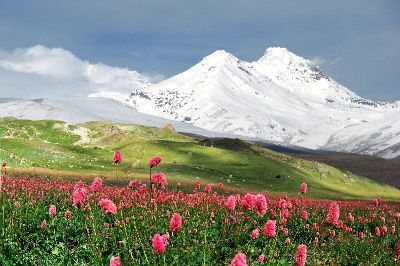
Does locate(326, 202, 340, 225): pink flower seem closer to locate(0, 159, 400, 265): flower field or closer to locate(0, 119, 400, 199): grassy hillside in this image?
locate(0, 159, 400, 265): flower field

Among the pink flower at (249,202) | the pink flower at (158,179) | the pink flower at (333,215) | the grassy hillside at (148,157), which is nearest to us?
the pink flower at (249,202)

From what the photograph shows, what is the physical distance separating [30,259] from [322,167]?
4264 inches

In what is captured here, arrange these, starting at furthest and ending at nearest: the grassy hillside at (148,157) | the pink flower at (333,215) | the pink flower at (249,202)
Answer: the grassy hillside at (148,157)
the pink flower at (333,215)
the pink flower at (249,202)

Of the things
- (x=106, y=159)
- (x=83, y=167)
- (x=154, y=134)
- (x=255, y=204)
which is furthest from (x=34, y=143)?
(x=255, y=204)

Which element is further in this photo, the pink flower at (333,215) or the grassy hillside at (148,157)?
the grassy hillside at (148,157)

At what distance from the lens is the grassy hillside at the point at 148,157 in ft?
196

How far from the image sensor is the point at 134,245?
1206 cm

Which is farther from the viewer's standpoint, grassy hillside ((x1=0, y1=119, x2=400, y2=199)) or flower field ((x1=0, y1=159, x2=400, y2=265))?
grassy hillside ((x1=0, y1=119, x2=400, y2=199))

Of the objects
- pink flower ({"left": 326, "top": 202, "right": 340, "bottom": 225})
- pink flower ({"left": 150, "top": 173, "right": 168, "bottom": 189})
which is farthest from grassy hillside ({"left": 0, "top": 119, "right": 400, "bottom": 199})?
pink flower ({"left": 326, "top": 202, "right": 340, "bottom": 225})

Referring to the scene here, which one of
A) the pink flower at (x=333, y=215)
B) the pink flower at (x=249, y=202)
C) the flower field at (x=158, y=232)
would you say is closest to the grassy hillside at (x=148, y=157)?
the flower field at (x=158, y=232)

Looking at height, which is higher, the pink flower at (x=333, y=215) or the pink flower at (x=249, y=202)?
the pink flower at (x=249, y=202)

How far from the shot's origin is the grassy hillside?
2355 inches

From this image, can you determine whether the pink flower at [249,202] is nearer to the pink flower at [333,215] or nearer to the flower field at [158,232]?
the flower field at [158,232]

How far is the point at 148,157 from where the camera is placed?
7531cm
